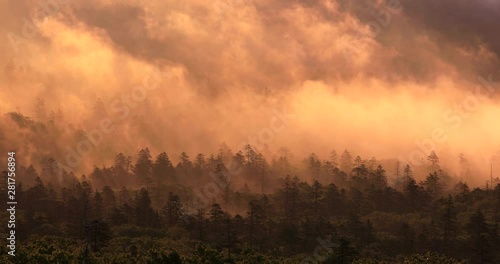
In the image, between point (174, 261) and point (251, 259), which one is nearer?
point (174, 261)

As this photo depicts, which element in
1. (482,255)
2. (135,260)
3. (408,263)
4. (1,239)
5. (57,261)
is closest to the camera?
(57,261)

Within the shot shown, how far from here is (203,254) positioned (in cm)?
14362

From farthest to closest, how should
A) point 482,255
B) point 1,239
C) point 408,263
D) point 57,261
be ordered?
point 482,255 < point 1,239 < point 408,263 < point 57,261

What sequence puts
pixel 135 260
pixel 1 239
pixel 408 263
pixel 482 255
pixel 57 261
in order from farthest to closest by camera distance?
pixel 482 255, pixel 1 239, pixel 408 263, pixel 135 260, pixel 57 261

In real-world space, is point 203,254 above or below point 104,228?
below

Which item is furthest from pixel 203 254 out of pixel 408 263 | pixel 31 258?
pixel 408 263

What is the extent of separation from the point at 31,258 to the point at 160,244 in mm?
67791

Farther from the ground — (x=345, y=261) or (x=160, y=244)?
(x=160, y=244)

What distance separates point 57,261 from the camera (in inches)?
5123

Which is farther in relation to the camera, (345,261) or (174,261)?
(345,261)

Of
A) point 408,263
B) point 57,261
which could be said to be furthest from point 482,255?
point 57,261

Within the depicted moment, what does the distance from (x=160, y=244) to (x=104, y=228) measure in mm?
27794

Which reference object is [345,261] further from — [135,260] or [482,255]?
[482,255]

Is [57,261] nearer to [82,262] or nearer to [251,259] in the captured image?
[82,262]
